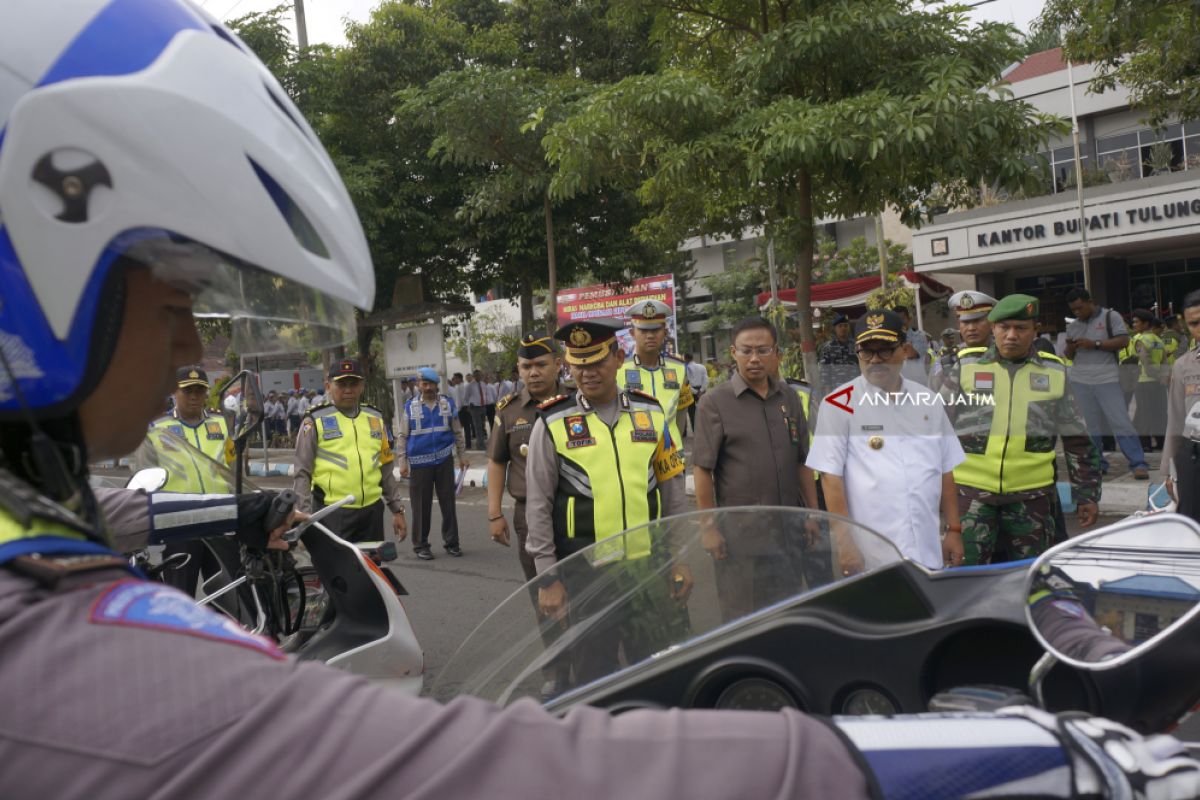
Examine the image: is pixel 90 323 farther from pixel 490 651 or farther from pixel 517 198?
pixel 517 198

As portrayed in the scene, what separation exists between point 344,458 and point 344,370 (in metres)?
0.59

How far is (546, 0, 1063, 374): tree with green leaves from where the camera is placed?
7.58 meters

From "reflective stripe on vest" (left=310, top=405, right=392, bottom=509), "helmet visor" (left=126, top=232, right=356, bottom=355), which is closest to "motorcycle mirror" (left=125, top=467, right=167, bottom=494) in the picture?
"helmet visor" (left=126, top=232, right=356, bottom=355)

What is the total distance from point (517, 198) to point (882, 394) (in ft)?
34.1

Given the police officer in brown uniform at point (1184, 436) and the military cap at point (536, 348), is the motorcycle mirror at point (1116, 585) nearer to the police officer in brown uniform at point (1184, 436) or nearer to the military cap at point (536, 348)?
the police officer in brown uniform at point (1184, 436)

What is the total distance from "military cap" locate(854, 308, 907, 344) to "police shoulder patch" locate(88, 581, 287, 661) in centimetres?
400

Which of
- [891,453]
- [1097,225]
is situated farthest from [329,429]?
[1097,225]

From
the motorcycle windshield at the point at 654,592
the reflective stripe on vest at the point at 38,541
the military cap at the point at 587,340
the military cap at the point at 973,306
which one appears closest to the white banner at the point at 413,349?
the military cap at the point at 973,306

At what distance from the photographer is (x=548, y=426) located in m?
4.13

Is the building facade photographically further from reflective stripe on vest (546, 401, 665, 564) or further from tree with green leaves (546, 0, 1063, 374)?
reflective stripe on vest (546, 401, 665, 564)

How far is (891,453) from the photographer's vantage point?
4.16 meters

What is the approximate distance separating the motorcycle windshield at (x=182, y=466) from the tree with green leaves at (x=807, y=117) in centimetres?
566

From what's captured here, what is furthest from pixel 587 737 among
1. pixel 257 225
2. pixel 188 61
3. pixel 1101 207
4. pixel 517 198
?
pixel 1101 207

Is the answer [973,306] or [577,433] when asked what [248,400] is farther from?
[973,306]
